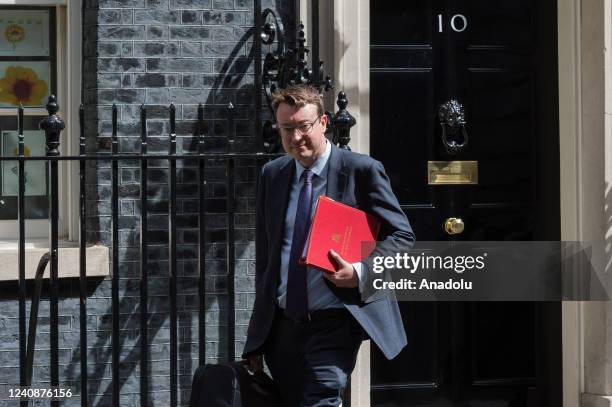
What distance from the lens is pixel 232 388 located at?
14.2 ft

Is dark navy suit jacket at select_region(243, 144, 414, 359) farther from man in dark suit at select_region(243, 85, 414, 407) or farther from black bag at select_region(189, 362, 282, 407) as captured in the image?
black bag at select_region(189, 362, 282, 407)

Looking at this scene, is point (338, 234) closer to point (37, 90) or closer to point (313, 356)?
point (313, 356)

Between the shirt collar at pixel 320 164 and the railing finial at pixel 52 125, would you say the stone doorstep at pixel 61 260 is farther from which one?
the shirt collar at pixel 320 164

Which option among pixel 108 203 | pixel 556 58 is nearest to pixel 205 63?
pixel 108 203

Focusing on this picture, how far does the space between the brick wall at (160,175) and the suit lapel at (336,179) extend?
5.77 feet

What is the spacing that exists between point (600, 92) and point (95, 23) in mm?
2860

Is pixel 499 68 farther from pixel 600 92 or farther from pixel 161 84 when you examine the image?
pixel 161 84

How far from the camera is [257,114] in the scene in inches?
234

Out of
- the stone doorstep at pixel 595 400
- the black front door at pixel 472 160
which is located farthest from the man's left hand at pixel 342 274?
the stone doorstep at pixel 595 400

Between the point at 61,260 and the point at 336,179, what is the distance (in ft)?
6.86

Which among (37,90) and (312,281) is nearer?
(312,281)

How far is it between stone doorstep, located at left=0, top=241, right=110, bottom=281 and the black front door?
1.68 meters

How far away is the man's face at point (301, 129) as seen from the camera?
424 cm

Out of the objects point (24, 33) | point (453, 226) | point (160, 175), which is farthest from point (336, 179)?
point (24, 33)
